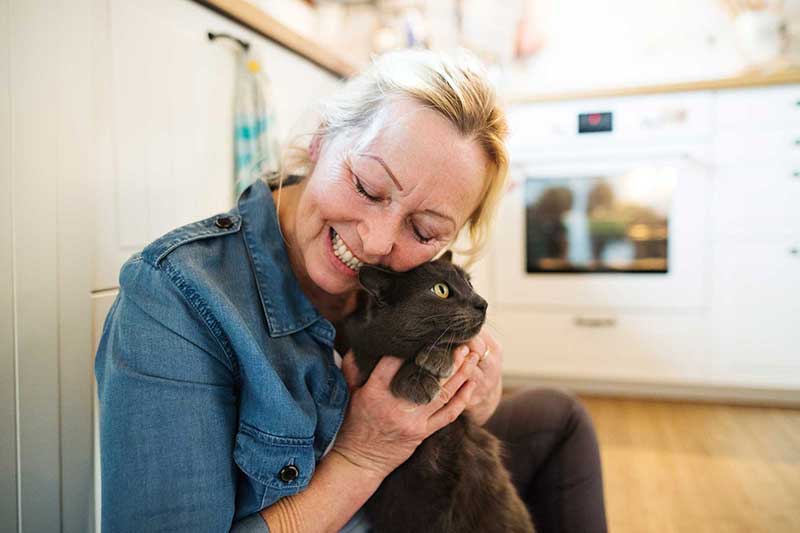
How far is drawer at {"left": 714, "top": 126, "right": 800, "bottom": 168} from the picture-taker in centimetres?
237

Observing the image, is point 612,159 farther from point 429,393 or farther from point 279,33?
point 429,393

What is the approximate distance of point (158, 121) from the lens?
4.13 feet

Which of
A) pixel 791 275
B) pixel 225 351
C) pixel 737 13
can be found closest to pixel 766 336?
pixel 791 275

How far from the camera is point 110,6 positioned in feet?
3.71

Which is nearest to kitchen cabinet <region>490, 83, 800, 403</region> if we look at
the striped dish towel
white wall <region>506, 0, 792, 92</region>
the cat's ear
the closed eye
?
white wall <region>506, 0, 792, 92</region>

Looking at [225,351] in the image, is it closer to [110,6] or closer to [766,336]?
[110,6]

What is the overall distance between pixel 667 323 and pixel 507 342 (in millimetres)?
774

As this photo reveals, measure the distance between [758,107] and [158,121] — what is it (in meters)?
2.50

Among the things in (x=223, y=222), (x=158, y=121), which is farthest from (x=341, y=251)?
(x=158, y=121)

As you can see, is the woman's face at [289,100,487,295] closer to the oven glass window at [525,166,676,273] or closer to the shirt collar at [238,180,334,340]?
the shirt collar at [238,180,334,340]

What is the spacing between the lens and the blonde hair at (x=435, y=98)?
0.84m

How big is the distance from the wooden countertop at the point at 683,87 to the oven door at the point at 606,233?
298 mm

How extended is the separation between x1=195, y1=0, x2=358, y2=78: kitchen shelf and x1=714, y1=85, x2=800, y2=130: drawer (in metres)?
1.72

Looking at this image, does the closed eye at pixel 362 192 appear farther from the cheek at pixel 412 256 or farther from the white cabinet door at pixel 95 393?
the white cabinet door at pixel 95 393
